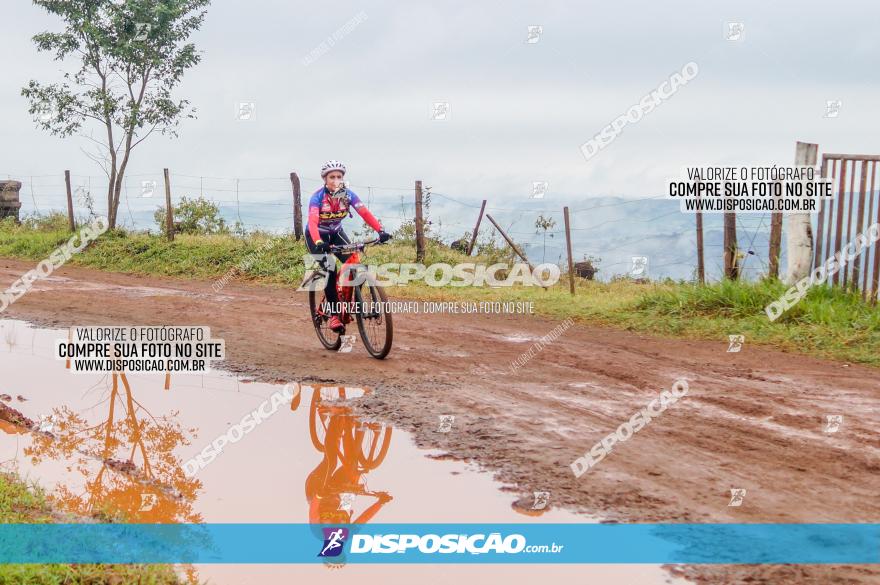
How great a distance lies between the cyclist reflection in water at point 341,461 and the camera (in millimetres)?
5492

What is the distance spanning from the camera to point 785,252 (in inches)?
522

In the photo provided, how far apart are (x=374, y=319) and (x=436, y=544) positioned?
17.9 feet

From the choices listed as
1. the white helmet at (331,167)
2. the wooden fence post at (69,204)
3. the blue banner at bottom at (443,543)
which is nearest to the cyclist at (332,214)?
the white helmet at (331,167)

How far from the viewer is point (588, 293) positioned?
1761 cm

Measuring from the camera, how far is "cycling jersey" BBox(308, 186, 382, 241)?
32.9 ft

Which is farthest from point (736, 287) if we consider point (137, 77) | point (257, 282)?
point (137, 77)

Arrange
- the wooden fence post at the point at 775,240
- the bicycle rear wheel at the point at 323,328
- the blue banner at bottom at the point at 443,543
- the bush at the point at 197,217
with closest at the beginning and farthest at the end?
the blue banner at bottom at the point at 443,543 → the bicycle rear wheel at the point at 323,328 → the wooden fence post at the point at 775,240 → the bush at the point at 197,217

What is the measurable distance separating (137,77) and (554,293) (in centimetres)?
1481

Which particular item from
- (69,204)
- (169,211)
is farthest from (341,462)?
(69,204)

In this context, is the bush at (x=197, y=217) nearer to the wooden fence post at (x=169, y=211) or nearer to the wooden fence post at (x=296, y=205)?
the wooden fence post at (x=169, y=211)

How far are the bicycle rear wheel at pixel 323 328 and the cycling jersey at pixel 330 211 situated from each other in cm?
97

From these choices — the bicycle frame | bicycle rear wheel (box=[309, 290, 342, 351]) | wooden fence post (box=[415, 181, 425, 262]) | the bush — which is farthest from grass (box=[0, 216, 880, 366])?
the bicycle frame

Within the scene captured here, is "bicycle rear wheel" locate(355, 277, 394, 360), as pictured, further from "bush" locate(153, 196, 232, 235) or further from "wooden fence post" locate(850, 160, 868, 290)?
"bush" locate(153, 196, 232, 235)

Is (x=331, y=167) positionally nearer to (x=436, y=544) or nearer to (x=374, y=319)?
(x=374, y=319)
